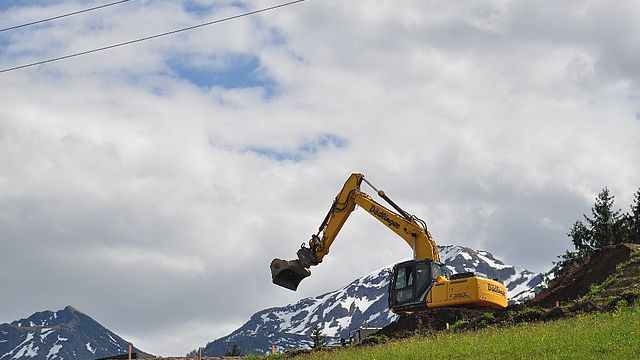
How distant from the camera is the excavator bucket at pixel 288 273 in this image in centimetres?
4644

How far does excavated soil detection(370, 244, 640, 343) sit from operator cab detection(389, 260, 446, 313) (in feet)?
2.89

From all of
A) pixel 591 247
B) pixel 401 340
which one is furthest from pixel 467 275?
pixel 591 247

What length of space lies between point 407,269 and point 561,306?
22.3 feet

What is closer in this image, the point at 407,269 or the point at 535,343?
the point at 535,343

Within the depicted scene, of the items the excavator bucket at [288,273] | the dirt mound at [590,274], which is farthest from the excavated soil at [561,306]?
the excavator bucket at [288,273]

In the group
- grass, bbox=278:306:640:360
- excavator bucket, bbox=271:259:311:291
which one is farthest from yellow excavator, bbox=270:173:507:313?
grass, bbox=278:306:640:360

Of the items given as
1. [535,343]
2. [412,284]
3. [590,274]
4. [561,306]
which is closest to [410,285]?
[412,284]

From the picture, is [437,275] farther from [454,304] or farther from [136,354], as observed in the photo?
[136,354]

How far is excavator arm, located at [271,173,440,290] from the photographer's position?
46.6 m

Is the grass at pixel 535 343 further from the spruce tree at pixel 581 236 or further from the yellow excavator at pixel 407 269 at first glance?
the spruce tree at pixel 581 236

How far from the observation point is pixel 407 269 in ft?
151

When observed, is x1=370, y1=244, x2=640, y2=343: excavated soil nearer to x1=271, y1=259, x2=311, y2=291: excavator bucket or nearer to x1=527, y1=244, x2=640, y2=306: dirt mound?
x1=527, y1=244, x2=640, y2=306: dirt mound

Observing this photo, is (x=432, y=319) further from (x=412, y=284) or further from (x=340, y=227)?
(x=340, y=227)

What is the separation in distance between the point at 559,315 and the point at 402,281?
23.9 ft
